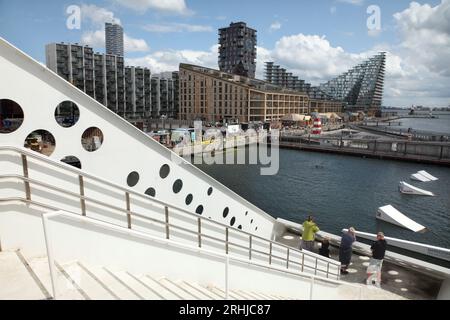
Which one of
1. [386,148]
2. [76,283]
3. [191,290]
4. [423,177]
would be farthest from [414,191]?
[76,283]

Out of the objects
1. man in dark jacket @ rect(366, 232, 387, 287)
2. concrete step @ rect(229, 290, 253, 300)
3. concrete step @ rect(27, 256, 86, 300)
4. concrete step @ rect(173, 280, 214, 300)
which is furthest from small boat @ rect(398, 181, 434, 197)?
concrete step @ rect(27, 256, 86, 300)

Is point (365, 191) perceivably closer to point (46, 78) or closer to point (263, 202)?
point (263, 202)

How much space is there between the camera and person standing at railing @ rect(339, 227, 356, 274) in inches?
377

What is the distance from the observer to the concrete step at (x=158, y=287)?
3938 millimetres

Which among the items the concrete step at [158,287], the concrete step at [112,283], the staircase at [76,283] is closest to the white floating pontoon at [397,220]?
the staircase at [76,283]

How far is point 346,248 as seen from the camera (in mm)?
9961

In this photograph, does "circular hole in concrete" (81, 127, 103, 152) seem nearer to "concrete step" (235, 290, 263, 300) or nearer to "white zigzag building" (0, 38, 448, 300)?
"white zigzag building" (0, 38, 448, 300)

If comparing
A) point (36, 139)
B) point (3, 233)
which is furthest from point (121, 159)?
point (3, 233)

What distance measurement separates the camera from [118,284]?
11.9ft

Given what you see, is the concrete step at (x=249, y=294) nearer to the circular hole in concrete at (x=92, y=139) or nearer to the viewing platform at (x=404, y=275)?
the circular hole in concrete at (x=92, y=139)

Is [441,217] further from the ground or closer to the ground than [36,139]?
closer to the ground

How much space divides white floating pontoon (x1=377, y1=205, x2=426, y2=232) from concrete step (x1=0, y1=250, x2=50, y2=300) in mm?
25075

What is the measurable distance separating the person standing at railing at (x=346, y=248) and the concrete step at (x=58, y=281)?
8321 mm
